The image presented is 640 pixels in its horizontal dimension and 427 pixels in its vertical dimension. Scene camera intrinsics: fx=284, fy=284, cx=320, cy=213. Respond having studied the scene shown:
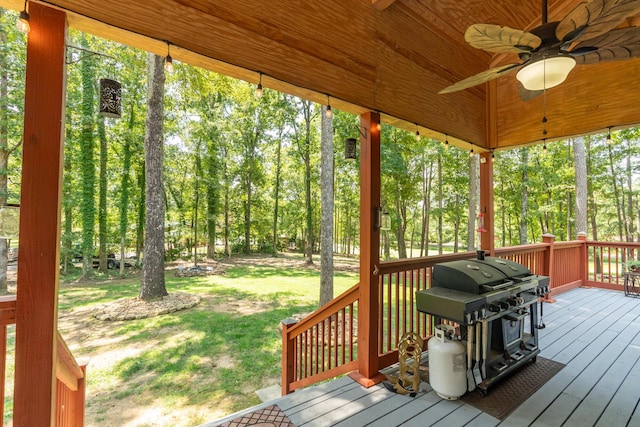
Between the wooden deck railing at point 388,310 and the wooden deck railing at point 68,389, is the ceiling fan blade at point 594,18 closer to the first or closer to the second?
the wooden deck railing at point 388,310

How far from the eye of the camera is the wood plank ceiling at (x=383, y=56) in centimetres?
168

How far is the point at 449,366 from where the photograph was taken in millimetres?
2178

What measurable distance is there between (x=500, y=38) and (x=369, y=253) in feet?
5.93

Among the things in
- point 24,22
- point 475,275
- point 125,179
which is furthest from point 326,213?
point 125,179

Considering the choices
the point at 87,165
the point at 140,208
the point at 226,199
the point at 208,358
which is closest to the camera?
the point at 208,358

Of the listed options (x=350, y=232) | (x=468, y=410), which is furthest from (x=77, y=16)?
(x=350, y=232)

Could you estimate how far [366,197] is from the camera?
8.63ft

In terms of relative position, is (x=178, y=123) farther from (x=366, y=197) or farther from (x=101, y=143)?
(x=366, y=197)

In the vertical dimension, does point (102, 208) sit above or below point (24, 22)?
below

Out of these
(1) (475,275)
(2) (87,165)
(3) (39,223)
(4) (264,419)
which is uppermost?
(2) (87,165)

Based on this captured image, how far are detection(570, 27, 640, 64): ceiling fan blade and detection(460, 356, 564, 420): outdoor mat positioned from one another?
99.1 inches

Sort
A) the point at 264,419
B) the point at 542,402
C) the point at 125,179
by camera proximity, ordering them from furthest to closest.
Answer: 1. the point at 125,179
2. the point at 542,402
3. the point at 264,419

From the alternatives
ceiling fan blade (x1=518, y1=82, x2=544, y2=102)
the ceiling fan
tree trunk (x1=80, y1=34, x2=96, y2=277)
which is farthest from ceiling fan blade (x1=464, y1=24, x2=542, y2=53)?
tree trunk (x1=80, y1=34, x2=96, y2=277)

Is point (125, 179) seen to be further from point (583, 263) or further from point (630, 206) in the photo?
point (630, 206)
